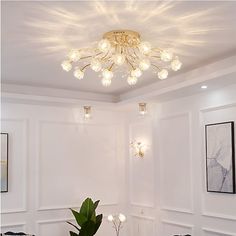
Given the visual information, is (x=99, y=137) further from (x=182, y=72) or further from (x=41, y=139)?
(x=182, y=72)

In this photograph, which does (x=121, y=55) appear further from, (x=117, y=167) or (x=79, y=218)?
(x=117, y=167)

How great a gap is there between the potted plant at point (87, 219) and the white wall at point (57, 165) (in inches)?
15.1

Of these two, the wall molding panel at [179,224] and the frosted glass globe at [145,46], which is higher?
the frosted glass globe at [145,46]

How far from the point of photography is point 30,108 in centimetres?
527

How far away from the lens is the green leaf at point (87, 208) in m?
5.09

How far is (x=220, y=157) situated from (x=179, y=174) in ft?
2.60

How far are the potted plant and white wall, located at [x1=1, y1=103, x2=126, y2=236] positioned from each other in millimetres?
384

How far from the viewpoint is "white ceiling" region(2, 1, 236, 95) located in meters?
2.57

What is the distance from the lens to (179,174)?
490 cm

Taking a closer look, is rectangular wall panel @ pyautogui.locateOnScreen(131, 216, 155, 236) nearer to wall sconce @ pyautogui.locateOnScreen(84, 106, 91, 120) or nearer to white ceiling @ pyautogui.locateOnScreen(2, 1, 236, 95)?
wall sconce @ pyautogui.locateOnScreen(84, 106, 91, 120)

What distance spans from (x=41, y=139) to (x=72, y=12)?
2.97m

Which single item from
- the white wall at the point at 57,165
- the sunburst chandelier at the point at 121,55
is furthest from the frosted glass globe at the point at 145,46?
the white wall at the point at 57,165

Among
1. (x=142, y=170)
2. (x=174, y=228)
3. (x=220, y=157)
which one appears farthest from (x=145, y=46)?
(x=142, y=170)

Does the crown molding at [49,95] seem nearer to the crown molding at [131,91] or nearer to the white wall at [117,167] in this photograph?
the crown molding at [131,91]
